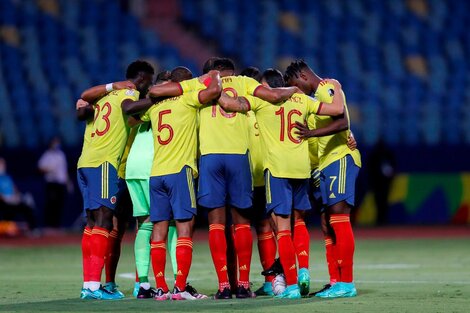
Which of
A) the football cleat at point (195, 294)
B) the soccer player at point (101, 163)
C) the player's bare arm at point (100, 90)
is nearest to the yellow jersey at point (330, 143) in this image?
the football cleat at point (195, 294)

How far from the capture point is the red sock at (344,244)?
35.7 feet

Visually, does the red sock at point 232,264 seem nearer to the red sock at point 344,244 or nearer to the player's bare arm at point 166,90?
the red sock at point 344,244

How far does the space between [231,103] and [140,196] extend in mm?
1430

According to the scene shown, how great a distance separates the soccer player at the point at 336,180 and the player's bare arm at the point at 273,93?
12.2 inches

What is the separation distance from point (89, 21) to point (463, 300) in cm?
2003

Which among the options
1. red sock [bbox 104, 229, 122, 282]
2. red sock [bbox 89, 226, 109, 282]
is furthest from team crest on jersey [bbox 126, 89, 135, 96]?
red sock [bbox 104, 229, 122, 282]

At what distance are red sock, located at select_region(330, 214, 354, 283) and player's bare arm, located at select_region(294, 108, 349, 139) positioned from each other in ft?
2.63

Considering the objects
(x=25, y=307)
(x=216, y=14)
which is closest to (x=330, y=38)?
(x=216, y=14)

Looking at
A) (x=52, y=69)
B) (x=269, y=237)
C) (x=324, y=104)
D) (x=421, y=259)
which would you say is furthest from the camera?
(x=52, y=69)

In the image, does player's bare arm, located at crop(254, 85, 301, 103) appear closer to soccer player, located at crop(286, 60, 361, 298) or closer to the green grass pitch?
soccer player, located at crop(286, 60, 361, 298)

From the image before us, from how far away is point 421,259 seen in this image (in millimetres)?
16000

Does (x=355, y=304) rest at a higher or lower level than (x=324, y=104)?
lower

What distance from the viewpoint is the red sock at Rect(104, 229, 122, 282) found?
11750mm

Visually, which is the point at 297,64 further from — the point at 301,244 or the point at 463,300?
the point at 463,300
